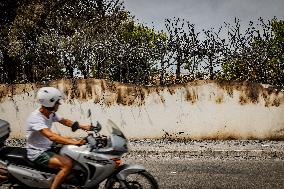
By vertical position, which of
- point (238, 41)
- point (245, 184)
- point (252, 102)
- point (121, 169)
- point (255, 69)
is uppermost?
point (238, 41)

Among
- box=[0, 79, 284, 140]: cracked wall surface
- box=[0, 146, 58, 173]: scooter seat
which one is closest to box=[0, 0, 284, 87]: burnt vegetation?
box=[0, 79, 284, 140]: cracked wall surface

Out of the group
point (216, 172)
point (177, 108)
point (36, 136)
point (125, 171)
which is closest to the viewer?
point (125, 171)

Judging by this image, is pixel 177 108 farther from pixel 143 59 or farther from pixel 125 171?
pixel 125 171

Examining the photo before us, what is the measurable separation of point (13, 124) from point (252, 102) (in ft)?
27.6

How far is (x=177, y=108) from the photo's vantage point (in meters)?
15.0

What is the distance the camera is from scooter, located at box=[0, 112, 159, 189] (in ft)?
18.3

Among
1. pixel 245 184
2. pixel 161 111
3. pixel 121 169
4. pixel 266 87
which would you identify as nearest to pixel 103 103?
pixel 161 111

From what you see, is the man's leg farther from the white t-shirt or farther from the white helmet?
the white helmet

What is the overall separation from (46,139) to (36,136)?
0.46 ft

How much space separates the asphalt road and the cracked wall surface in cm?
316

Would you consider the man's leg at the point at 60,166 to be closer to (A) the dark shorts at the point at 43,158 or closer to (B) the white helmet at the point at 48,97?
(A) the dark shorts at the point at 43,158

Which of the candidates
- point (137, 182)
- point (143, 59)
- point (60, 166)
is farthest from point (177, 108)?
point (60, 166)

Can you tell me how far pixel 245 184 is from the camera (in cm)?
799

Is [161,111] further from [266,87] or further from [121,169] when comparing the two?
[121,169]
